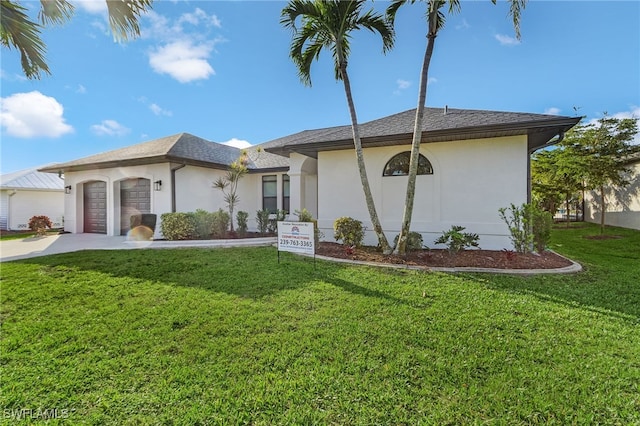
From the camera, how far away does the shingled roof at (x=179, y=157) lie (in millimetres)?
11938

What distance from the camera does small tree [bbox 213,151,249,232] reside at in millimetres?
12320

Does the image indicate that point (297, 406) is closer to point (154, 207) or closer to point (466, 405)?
point (466, 405)

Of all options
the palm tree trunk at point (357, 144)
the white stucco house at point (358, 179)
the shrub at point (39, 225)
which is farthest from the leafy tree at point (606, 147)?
the shrub at point (39, 225)

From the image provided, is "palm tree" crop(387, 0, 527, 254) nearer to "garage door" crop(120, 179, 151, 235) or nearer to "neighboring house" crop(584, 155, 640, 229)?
"garage door" crop(120, 179, 151, 235)

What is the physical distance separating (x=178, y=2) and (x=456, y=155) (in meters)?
9.55

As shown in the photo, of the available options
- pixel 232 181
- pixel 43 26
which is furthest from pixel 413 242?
pixel 43 26

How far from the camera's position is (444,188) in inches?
354

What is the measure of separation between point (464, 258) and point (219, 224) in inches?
367

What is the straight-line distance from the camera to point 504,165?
8.35m

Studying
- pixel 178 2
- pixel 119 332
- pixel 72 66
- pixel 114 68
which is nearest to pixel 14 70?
pixel 72 66

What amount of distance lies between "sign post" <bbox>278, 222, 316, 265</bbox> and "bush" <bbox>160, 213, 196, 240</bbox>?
18.3ft

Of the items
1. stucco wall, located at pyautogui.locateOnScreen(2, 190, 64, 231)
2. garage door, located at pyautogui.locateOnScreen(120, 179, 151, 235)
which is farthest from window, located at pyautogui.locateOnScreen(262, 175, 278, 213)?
stucco wall, located at pyautogui.locateOnScreen(2, 190, 64, 231)

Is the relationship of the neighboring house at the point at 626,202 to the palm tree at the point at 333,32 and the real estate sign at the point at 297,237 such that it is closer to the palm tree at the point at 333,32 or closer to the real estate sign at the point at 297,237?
the palm tree at the point at 333,32

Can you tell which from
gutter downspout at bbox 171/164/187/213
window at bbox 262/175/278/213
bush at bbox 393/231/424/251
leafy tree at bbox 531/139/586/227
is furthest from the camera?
window at bbox 262/175/278/213
